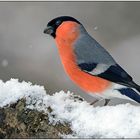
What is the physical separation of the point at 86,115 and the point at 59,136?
0.66ft

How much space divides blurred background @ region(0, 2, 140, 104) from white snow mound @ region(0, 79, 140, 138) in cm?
515

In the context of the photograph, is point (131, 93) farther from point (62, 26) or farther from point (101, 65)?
point (62, 26)

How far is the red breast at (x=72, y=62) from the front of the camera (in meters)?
4.34

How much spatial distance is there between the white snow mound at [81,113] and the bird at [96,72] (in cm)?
60

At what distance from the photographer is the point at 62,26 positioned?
4.73 meters

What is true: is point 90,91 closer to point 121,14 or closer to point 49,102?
point 49,102

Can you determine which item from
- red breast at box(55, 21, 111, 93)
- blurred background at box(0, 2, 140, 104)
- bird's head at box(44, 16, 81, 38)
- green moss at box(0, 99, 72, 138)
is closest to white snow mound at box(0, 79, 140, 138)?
green moss at box(0, 99, 72, 138)

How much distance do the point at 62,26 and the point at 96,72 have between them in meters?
0.58

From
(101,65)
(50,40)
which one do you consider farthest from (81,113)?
(50,40)

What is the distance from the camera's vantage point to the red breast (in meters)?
4.34

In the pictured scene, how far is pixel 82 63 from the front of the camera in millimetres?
4406

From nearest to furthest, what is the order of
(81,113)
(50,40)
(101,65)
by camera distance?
(81,113)
(101,65)
(50,40)

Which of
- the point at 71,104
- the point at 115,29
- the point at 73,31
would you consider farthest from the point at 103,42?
the point at 71,104

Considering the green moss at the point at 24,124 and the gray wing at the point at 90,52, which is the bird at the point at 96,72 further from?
the green moss at the point at 24,124
